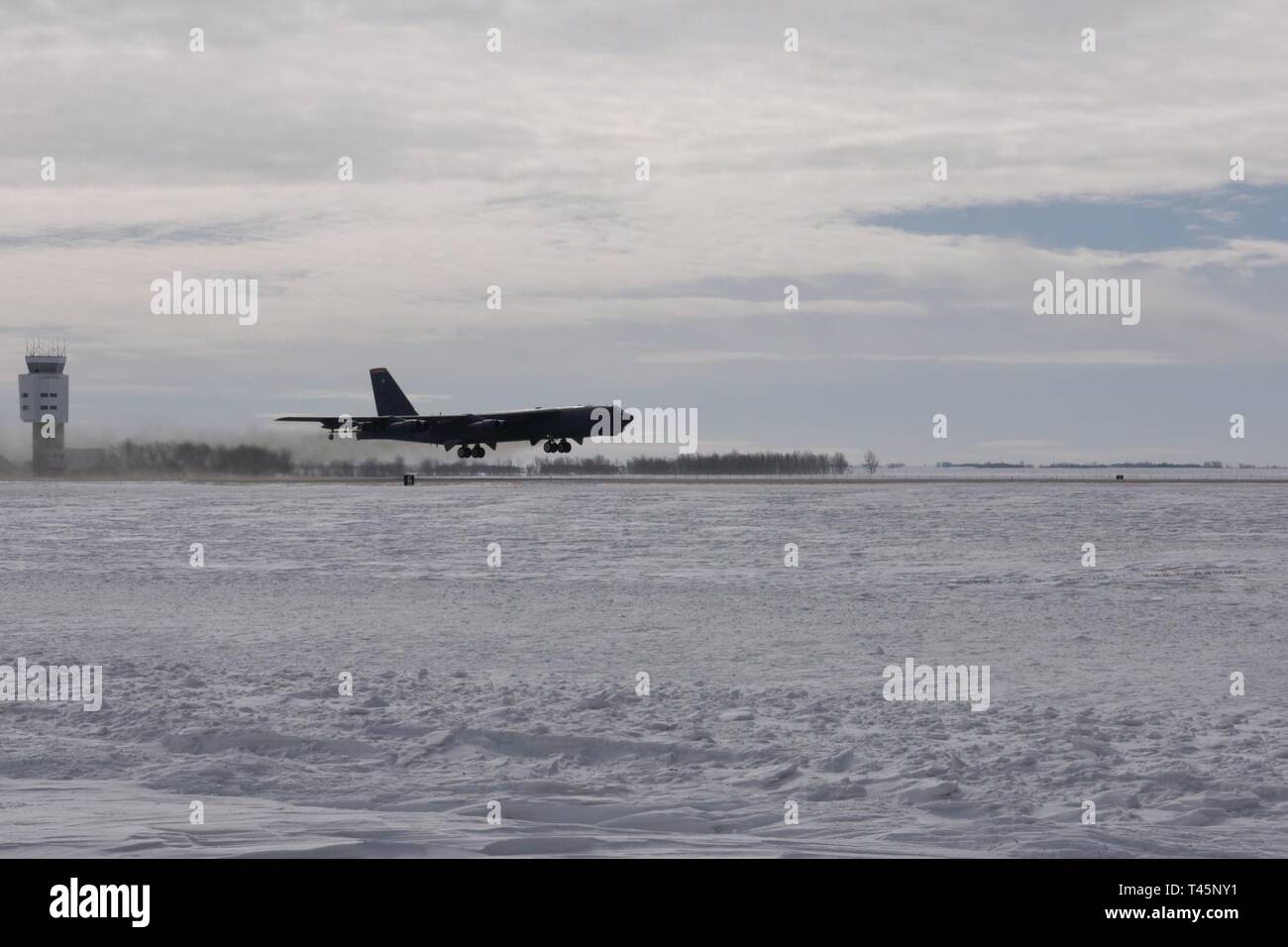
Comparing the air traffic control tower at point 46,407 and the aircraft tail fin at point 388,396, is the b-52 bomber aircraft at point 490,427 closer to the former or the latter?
the aircraft tail fin at point 388,396

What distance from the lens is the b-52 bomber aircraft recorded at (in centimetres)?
7656

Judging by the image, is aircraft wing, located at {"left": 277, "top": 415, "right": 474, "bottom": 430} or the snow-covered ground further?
aircraft wing, located at {"left": 277, "top": 415, "right": 474, "bottom": 430}

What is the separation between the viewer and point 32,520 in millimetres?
44500

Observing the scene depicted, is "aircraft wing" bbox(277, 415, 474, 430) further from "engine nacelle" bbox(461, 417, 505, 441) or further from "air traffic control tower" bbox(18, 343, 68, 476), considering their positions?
"air traffic control tower" bbox(18, 343, 68, 476)

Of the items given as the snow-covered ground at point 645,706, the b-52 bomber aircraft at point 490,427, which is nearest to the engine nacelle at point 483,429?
the b-52 bomber aircraft at point 490,427

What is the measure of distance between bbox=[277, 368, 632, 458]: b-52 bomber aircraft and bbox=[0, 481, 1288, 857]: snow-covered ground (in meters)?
46.4

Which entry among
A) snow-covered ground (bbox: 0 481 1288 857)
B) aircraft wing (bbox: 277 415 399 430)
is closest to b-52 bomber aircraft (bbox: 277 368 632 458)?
aircraft wing (bbox: 277 415 399 430)

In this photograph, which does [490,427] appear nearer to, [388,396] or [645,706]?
[388,396]

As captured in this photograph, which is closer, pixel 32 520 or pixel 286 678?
pixel 286 678

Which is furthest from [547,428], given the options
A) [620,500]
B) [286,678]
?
[286,678]

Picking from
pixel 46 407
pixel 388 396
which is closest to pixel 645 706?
pixel 388 396
